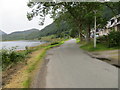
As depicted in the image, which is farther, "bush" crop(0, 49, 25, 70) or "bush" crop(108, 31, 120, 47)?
"bush" crop(108, 31, 120, 47)

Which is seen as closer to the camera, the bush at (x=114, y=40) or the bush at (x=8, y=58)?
the bush at (x=8, y=58)

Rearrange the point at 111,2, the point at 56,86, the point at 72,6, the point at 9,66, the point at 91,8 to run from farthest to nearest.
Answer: the point at 72,6, the point at 91,8, the point at 111,2, the point at 9,66, the point at 56,86

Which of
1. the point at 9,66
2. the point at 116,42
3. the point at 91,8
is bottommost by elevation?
the point at 9,66

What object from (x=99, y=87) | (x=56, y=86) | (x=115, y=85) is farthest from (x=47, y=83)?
(x=115, y=85)

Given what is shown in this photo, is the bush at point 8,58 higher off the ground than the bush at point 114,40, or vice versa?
the bush at point 114,40

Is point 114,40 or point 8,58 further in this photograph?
point 114,40

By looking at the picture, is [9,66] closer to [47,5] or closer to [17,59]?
[17,59]

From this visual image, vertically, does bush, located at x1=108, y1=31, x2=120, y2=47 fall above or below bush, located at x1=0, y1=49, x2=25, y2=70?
above

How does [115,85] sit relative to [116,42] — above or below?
below

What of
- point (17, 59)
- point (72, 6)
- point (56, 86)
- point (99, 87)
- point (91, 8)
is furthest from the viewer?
point (72, 6)

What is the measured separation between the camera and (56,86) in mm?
5285

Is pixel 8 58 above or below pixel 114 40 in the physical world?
below

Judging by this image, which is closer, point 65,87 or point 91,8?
point 65,87

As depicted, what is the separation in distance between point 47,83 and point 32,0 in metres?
16.7
